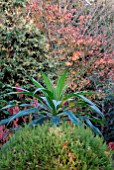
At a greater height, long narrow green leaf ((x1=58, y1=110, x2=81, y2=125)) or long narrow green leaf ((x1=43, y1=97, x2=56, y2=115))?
long narrow green leaf ((x1=43, y1=97, x2=56, y2=115))

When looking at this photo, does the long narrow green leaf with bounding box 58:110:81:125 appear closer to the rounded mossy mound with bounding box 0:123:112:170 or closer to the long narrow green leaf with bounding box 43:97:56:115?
the long narrow green leaf with bounding box 43:97:56:115

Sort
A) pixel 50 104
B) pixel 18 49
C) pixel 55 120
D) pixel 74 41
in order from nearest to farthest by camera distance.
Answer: pixel 55 120, pixel 50 104, pixel 18 49, pixel 74 41

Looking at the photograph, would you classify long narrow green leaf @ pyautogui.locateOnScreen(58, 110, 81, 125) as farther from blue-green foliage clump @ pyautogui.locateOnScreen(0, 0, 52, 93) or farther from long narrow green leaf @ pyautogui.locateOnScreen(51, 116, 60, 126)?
blue-green foliage clump @ pyautogui.locateOnScreen(0, 0, 52, 93)

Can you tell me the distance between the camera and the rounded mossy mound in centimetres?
256

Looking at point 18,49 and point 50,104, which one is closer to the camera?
point 50,104

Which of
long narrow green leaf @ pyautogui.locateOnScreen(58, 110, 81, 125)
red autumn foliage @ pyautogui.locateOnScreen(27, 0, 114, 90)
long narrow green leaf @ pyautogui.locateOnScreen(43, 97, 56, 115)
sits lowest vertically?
long narrow green leaf @ pyautogui.locateOnScreen(58, 110, 81, 125)

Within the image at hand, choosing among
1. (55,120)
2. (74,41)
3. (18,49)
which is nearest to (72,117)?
(55,120)

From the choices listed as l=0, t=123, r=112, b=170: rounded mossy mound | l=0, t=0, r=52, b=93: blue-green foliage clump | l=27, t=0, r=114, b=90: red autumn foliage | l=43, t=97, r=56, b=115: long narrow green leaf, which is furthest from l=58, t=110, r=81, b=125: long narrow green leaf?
l=27, t=0, r=114, b=90: red autumn foliage

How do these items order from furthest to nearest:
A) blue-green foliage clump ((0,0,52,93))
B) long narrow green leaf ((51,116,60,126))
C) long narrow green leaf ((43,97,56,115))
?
blue-green foliage clump ((0,0,52,93)) → long narrow green leaf ((43,97,56,115)) → long narrow green leaf ((51,116,60,126))

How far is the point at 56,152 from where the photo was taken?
2568 mm

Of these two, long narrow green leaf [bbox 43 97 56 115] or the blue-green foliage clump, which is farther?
the blue-green foliage clump

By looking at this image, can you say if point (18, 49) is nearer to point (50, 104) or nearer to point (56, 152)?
point (50, 104)

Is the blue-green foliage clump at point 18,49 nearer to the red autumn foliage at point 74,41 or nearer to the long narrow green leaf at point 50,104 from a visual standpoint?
the red autumn foliage at point 74,41

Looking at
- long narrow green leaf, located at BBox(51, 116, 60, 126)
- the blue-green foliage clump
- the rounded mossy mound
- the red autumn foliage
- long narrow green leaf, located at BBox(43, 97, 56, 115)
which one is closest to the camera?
the rounded mossy mound
